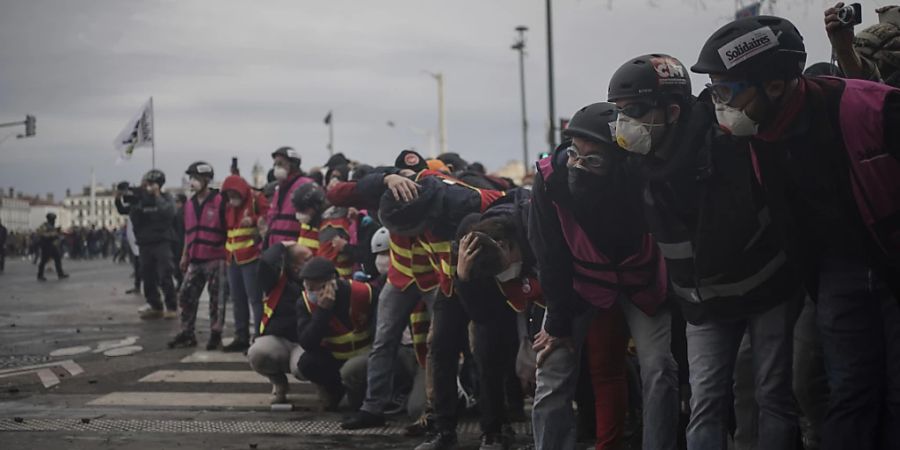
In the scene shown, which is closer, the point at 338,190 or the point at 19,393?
the point at 338,190

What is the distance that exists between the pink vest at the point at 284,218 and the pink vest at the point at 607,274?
573 cm

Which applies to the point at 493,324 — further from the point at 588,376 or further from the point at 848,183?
the point at 848,183

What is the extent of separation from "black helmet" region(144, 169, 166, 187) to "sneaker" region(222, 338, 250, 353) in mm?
3842

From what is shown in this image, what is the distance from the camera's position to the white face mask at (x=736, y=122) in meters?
4.04

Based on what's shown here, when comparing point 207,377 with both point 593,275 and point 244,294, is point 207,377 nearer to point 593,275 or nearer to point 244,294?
point 244,294

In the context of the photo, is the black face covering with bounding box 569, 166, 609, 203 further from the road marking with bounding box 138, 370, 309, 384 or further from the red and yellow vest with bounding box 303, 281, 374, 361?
the road marking with bounding box 138, 370, 309, 384

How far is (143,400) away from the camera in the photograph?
26.8 ft

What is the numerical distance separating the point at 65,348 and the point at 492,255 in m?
7.27

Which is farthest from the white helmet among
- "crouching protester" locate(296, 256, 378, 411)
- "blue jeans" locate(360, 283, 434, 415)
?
"blue jeans" locate(360, 283, 434, 415)

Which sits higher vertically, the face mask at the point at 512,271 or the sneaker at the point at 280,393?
the face mask at the point at 512,271

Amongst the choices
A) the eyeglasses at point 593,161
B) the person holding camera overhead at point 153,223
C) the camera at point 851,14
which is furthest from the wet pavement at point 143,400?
the camera at point 851,14

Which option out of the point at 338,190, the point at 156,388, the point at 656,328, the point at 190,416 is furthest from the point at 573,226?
the point at 156,388

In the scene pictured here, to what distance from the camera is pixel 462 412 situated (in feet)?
24.5

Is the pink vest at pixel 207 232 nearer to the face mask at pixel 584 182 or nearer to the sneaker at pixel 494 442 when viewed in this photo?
the sneaker at pixel 494 442
